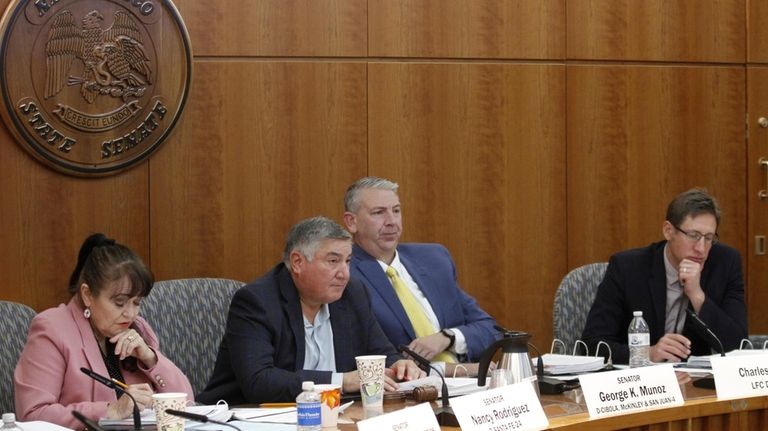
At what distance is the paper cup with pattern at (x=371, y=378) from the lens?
3.02m

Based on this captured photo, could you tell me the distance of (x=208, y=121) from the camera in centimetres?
480

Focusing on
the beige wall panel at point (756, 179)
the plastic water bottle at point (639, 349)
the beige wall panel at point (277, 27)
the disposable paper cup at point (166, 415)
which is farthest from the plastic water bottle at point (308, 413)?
the beige wall panel at point (756, 179)

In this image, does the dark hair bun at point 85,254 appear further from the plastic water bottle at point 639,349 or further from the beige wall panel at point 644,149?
the beige wall panel at point 644,149

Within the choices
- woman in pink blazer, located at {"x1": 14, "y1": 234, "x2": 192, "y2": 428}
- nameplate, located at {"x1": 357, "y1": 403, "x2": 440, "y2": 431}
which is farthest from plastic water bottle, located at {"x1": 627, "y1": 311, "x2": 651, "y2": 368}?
woman in pink blazer, located at {"x1": 14, "y1": 234, "x2": 192, "y2": 428}

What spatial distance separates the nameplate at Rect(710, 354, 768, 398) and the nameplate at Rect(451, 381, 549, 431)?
632 mm

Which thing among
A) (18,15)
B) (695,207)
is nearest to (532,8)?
(695,207)

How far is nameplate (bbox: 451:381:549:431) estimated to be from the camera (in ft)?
9.01

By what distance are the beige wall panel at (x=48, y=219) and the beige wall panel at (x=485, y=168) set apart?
1.13 metres

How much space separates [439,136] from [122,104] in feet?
4.68

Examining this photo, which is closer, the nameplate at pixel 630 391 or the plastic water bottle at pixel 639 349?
the nameplate at pixel 630 391

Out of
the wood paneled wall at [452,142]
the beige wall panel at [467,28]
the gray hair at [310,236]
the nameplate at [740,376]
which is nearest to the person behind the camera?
the nameplate at [740,376]

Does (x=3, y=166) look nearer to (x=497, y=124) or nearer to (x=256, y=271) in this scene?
(x=256, y=271)

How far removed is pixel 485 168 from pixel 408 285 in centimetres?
104

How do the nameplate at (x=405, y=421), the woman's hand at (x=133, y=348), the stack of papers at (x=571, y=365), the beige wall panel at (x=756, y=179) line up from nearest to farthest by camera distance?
the nameplate at (x=405, y=421)
the woman's hand at (x=133, y=348)
the stack of papers at (x=571, y=365)
the beige wall panel at (x=756, y=179)
